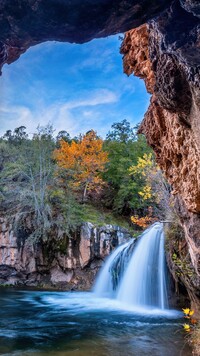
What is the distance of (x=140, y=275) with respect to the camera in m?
12.5

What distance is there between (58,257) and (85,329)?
31.0 ft

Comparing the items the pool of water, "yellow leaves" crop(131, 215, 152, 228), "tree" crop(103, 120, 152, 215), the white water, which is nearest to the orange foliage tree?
"tree" crop(103, 120, 152, 215)

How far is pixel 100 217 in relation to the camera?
1947cm

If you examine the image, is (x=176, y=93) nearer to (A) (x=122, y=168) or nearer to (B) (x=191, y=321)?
(B) (x=191, y=321)

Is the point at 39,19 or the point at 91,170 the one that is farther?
the point at 91,170

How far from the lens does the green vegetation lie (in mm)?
18062

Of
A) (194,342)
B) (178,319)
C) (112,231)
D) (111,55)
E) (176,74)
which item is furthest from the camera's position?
(112,231)

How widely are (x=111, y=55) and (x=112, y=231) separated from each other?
9.96 meters

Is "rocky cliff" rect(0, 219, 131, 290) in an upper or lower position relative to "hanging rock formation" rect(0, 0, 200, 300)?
lower

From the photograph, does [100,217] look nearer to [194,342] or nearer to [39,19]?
[194,342]

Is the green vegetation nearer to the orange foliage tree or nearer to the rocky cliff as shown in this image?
the orange foliage tree

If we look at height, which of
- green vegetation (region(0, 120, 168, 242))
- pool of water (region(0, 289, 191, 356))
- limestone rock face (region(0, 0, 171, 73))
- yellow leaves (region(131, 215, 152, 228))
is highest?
green vegetation (region(0, 120, 168, 242))

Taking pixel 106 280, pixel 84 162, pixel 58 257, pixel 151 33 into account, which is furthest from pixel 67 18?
pixel 84 162

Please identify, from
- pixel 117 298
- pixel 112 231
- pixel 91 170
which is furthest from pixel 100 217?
pixel 117 298
